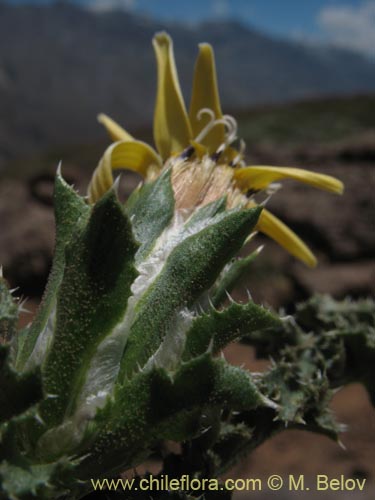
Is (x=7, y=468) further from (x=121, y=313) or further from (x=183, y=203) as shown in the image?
(x=183, y=203)

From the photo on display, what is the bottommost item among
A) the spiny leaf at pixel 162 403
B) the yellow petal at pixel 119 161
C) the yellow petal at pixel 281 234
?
the yellow petal at pixel 281 234

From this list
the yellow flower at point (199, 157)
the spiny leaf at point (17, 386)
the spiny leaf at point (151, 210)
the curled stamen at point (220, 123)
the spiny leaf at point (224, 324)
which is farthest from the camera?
the curled stamen at point (220, 123)

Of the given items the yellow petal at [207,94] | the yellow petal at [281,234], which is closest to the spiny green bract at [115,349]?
the yellow petal at [281,234]

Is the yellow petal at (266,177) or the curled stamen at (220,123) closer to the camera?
the yellow petal at (266,177)

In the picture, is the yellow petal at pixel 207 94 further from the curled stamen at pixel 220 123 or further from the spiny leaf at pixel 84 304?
the spiny leaf at pixel 84 304

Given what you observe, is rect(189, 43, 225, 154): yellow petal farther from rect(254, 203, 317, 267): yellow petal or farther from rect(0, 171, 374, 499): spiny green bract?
rect(0, 171, 374, 499): spiny green bract

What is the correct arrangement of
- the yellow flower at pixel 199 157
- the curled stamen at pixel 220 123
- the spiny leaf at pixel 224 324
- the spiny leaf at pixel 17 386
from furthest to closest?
the curled stamen at pixel 220 123
the yellow flower at pixel 199 157
the spiny leaf at pixel 224 324
the spiny leaf at pixel 17 386
